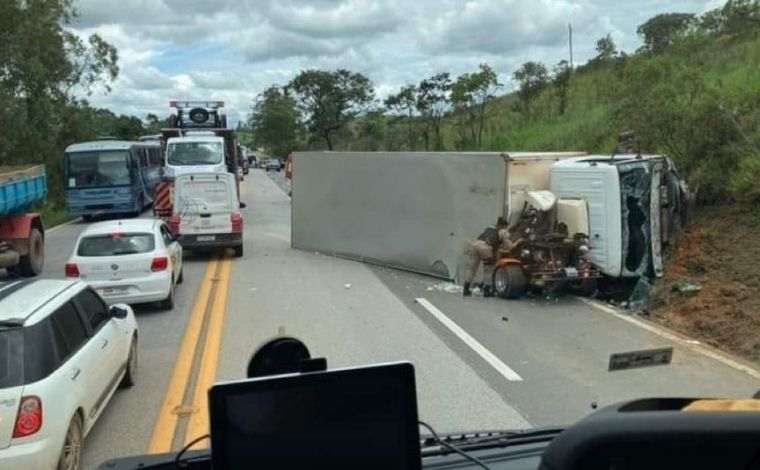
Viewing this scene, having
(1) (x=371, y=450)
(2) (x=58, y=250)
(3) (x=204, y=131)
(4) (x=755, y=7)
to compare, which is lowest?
(2) (x=58, y=250)

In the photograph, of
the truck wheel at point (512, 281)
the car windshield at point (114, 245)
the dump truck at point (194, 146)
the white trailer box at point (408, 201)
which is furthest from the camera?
the dump truck at point (194, 146)

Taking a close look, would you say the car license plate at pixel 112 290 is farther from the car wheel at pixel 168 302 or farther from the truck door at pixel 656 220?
the truck door at pixel 656 220

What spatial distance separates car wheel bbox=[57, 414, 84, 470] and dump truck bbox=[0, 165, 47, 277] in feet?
37.9

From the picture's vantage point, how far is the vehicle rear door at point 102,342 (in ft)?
23.2

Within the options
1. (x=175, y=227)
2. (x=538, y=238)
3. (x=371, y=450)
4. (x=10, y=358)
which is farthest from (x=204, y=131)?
(x=371, y=450)

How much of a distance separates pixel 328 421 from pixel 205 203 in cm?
1748

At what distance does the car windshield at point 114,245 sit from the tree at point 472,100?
26.8 m

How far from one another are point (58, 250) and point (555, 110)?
22411 mm

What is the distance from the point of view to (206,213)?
1923cm

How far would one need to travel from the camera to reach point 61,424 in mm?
5801

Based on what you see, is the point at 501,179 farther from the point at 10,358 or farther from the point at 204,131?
the point at 204,131

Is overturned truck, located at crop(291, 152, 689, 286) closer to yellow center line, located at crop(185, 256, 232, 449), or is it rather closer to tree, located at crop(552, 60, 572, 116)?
yellow center line, located at crop(185, 256, 232, 449)

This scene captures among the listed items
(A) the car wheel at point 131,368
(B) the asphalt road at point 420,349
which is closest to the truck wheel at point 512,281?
(B) the asphalt road at point 420,349

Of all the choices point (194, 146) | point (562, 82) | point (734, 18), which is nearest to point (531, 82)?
point (562, 82)
